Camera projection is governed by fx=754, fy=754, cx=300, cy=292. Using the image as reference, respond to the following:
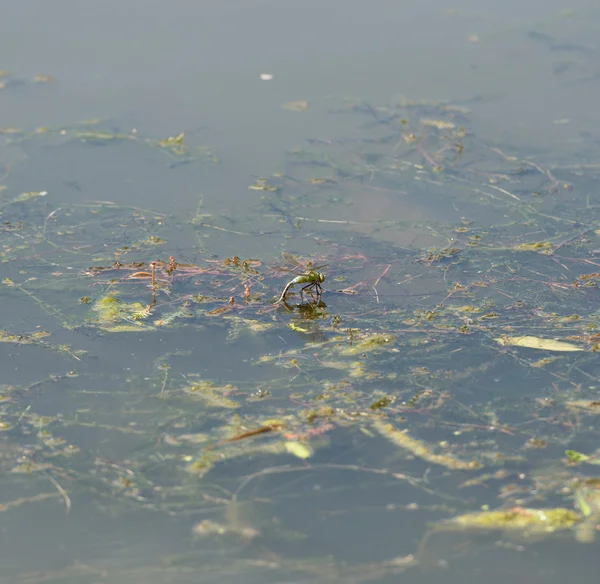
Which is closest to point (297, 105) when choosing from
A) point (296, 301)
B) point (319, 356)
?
point (296, 301)

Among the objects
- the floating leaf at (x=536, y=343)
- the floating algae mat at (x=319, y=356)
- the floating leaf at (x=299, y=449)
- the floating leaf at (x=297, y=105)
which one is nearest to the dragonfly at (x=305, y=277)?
the floating algae mat at (x=319, y=356)

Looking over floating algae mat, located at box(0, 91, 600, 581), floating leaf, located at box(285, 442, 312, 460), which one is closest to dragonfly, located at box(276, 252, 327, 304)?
floating algae mat, located at box(0, 91, 600, 581)

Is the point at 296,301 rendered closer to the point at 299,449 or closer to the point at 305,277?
the point at 305,277

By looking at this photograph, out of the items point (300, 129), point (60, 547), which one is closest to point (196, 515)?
point (60, 547)

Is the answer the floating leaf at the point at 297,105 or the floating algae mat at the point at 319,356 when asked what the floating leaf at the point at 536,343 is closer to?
the floating algae mat at the point at 319,356

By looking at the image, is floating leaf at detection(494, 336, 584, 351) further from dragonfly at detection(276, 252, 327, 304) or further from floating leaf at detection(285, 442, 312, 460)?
floating leaf at detection(285, 442, 312, 460)
